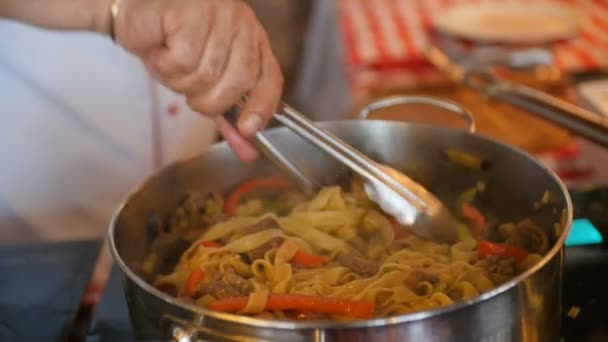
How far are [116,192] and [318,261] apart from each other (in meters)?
0.56

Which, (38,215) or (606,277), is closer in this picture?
(606,277)

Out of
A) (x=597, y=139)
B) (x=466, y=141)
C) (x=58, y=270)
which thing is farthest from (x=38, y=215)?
(x=597, y=139)

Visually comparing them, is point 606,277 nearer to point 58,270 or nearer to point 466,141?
point 466,141

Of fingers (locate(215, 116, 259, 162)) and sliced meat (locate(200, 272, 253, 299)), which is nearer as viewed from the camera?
sliced meat (locate(200, 272, 253, 299))

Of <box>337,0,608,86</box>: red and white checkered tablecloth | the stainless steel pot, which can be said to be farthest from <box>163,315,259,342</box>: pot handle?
<box>337,0,608,86</box>: red and white checkered tablecloth

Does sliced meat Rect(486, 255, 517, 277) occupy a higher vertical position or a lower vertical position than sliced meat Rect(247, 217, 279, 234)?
higher

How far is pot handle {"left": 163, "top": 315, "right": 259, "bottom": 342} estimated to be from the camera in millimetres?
485

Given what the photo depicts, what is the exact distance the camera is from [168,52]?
65 centimetres

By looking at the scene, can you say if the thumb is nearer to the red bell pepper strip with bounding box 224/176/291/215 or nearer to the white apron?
the red bell pepper strip with bounding box 224/176/291/215

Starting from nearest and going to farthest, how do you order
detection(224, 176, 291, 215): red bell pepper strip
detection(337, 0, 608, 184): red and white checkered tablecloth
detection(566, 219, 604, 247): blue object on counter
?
1. detection(566, 219, 604, 247): blue object on counter
2. detection(224, 176, 291, 215): red bell pepper strip
3. detection(337, 0, 608, 184): red and white checkered tablecloth

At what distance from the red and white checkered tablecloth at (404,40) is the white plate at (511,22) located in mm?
34

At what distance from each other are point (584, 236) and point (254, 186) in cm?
34

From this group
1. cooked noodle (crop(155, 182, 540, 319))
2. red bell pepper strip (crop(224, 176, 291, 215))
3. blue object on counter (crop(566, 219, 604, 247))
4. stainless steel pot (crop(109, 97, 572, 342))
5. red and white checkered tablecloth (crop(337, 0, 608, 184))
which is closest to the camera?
stainless steel pot (crop(109, 97, 572, 342))

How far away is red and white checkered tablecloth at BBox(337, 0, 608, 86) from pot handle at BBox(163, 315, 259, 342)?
2.78 ft
